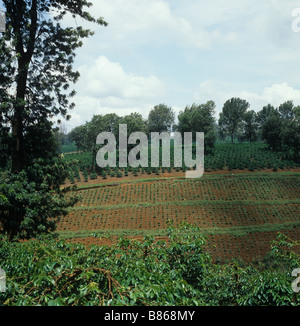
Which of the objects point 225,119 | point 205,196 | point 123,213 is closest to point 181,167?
point 205,196

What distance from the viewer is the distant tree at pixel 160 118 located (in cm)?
6375

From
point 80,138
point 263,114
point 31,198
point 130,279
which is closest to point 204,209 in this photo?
point 31,198

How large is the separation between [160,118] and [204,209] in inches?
1800

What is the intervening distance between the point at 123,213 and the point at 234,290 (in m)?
16.3

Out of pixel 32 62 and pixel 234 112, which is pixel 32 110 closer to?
pixel 32 62

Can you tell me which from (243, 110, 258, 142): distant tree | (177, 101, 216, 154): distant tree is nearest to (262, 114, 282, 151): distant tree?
(177, 101, 216, 154): distant tree

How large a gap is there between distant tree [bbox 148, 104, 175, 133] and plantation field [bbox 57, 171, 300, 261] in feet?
119

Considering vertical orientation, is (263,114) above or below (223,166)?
above

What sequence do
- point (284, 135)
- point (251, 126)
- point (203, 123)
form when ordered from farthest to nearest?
1. point (251, 126)
2. point (203, 123)
3. point (284, 135)

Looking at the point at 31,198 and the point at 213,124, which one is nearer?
the point at 31,198

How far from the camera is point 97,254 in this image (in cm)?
471

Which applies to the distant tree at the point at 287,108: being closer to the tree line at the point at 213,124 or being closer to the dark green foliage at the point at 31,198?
the tree line at the point at 213,124

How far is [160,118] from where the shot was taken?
6438 cm
